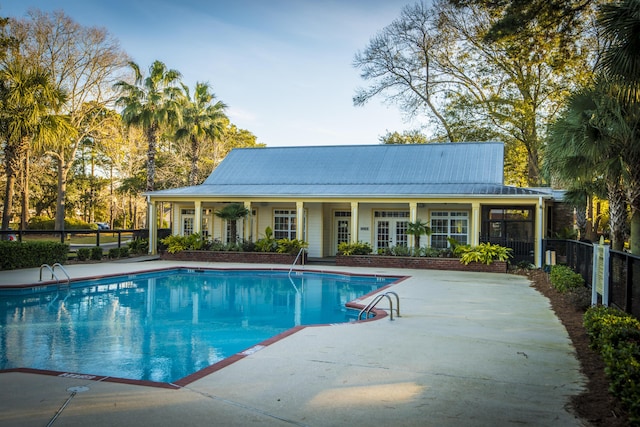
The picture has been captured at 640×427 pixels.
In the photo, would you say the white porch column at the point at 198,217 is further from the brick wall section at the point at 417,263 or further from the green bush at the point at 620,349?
the green bush at the point at 620,349

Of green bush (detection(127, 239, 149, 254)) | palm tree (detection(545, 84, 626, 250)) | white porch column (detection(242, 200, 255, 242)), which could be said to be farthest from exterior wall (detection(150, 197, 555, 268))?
palm tree (detection(545, 84, 626, 250))

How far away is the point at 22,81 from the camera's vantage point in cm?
1827

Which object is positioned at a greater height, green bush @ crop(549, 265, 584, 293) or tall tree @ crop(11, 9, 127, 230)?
tall tree @ crop(11, 9, 127, 230)

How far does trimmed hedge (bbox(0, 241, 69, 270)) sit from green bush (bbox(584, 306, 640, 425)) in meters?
16.6

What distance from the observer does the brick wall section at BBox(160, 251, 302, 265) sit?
2084cm

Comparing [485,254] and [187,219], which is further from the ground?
[187,219]

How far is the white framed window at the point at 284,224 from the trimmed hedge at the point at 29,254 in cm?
878

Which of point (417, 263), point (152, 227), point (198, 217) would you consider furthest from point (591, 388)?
point (152, 227)

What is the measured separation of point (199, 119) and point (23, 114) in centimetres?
1270

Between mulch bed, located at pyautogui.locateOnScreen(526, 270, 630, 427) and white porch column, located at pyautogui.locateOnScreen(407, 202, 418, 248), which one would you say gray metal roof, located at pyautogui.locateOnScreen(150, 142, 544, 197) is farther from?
mulch bed, located at pyautogui.locateOnScreen(526, 270, 630, 427)

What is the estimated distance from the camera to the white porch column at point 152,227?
904 inches

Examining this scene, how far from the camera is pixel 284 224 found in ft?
77.7

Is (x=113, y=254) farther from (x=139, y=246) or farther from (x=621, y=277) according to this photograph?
(x=621, y=277)

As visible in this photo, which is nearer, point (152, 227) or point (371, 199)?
point (371, 199)
